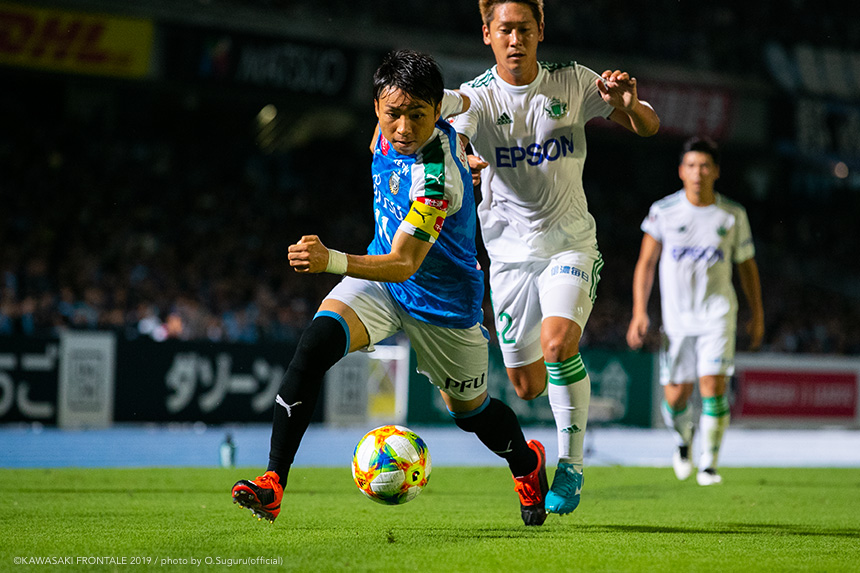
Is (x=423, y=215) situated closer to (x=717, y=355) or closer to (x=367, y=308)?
(x=367, y=308)

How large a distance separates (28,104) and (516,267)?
1912 centimetres

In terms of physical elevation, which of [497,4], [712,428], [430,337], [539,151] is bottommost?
[712,428]

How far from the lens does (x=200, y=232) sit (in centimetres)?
1966

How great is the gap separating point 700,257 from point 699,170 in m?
0.75

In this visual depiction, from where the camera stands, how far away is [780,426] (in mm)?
16781

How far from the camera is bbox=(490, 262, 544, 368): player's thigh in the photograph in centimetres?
565

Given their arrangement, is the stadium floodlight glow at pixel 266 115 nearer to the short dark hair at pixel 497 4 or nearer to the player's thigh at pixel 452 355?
the short dark hair at pixel 497 4

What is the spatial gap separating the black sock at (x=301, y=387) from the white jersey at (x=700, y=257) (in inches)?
187

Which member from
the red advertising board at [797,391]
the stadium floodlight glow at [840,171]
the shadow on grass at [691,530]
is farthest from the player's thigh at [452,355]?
the stadium floodlight glow at [840,171]

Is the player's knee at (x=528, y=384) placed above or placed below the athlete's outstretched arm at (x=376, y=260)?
below

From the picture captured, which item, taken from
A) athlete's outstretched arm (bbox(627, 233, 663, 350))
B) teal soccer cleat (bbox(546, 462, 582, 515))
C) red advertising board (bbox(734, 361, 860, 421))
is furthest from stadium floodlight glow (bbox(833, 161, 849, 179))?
teal soccer cleat (bbox(546, 462, 582, 515))

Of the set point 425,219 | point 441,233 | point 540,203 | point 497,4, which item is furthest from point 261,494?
point 497,4

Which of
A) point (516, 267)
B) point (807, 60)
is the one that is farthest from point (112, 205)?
point (807, 60)

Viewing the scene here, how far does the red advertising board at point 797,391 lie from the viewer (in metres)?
16.5
